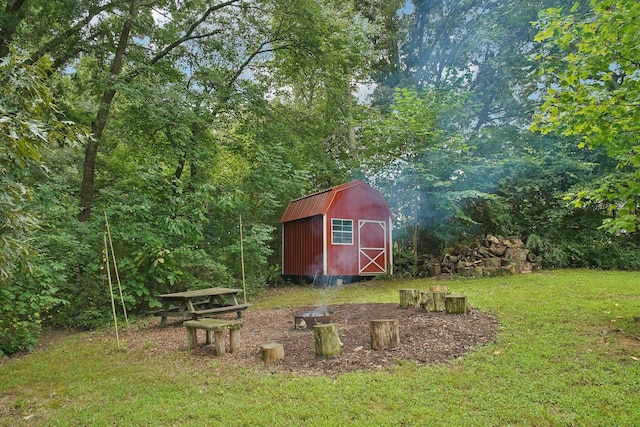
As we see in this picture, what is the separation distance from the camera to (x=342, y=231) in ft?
38.9

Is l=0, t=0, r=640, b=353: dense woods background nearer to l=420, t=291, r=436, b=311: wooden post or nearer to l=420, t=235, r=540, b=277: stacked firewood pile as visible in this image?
l=420, t=235, r=540, b=277: stacked firewood pile

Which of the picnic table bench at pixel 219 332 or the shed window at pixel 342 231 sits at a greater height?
the shed window at pixel 342 231

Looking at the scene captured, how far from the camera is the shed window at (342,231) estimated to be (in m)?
11.7

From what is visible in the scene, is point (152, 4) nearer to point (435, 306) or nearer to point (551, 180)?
point (435, 306)

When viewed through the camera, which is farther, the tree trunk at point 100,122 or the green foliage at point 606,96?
the tree trunk at point 100,122

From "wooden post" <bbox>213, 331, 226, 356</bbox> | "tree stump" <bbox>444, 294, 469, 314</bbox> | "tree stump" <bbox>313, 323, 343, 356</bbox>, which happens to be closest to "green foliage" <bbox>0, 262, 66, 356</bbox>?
"wooden post" <bbox>213, 331, 226, 356</bbox>

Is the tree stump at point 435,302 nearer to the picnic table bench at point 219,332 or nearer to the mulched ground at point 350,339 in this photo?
the mulched ground at point 350,339

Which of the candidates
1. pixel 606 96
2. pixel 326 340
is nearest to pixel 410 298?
pixel 326 340

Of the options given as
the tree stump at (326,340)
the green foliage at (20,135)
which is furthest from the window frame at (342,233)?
the green foliage at (20,135)

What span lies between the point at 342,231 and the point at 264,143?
11.9 feet

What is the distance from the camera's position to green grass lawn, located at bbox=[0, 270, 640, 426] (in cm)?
256

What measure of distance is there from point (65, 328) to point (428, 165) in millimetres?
9535

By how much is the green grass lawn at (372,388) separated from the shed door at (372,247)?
24.5 ft

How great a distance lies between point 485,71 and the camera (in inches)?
606
